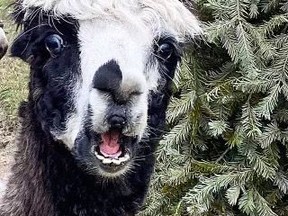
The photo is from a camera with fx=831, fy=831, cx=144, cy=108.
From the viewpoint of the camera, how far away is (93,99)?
7.47 feet

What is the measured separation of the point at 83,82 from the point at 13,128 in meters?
3.36

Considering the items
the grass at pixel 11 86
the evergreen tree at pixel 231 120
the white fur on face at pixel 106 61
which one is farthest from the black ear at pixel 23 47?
the grass at pixel 11 86

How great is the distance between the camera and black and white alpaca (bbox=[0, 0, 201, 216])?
2.29 meters

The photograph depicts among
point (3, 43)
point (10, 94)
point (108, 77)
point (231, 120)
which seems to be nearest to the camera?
point (108, 77)

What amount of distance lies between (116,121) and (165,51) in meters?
0.38

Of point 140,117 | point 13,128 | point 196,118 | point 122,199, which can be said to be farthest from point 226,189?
point 13,128

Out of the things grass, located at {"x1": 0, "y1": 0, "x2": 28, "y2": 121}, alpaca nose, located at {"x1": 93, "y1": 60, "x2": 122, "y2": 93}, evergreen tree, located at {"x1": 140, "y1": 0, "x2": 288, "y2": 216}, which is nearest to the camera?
alpaca nose, located at {"x1": 93, "y1": 60, "x2": 122, "y2": 93}

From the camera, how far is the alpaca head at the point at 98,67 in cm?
227

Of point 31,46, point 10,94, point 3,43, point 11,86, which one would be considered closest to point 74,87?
point 31,46

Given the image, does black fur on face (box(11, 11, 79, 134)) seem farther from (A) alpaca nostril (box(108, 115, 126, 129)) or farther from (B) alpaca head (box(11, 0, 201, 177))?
(A) alpaca nostril (box(108, 115, 126, 129))

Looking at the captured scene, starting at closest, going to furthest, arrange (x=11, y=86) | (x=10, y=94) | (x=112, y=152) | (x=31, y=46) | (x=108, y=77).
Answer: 1. (x=108, y=77)
2. (x=112, y=152)
3. (x=31, y=46)
4. (x=10, y=94)
5. (x=11, y=86)

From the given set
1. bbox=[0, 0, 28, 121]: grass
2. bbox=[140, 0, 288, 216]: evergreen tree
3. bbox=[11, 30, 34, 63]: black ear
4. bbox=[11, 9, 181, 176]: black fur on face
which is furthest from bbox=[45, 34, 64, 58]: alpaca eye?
bbox=[0, 0, 28, 121]: grass

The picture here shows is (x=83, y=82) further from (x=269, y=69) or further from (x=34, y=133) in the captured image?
(x=269, y=69)

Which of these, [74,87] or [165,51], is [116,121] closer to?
[74,87]
